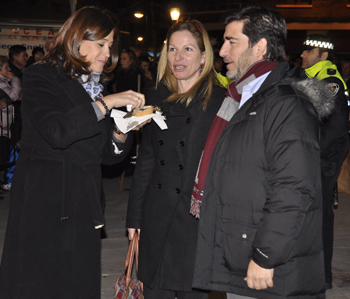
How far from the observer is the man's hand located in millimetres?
2102

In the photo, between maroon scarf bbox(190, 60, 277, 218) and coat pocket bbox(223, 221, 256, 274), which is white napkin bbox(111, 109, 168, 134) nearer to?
maroon scarf bbox(190, 60, 277, 218)

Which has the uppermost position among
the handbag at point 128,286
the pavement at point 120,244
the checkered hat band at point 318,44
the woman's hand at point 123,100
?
the checkered hat band at point 318,44

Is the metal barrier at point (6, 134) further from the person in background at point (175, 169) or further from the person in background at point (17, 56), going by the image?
the person in background at point (175, 169)

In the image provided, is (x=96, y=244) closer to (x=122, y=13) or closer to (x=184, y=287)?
(x=184, y=287)

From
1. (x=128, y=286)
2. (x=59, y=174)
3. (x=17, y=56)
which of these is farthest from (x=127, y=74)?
(x=59, y=174)

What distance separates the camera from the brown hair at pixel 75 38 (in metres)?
2.69

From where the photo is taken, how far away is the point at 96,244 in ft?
9.56

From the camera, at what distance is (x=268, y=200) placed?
211 centimetres

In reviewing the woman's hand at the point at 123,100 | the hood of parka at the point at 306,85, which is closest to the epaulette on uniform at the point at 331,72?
the hood of parka at the point at 306,85

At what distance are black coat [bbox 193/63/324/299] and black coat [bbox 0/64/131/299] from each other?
0.88 meters

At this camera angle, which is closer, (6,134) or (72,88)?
(72,88)

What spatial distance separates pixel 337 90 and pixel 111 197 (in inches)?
189

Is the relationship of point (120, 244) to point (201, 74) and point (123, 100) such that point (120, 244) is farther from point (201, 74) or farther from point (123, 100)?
point (123, 100)

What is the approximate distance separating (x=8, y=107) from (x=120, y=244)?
3.80 metres
